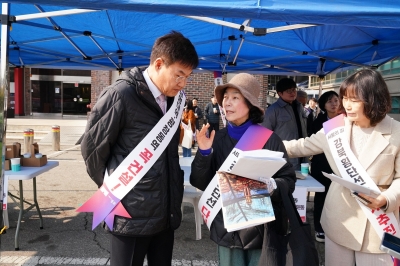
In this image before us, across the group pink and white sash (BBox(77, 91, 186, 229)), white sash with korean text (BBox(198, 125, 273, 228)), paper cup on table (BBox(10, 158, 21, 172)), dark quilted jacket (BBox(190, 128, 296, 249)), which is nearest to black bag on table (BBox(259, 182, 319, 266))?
dark quilted jacket (BBox(190, 128, 296, 249))

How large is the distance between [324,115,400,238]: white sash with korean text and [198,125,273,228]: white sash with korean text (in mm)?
479

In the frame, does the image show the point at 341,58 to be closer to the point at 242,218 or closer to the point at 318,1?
the point at 318,1

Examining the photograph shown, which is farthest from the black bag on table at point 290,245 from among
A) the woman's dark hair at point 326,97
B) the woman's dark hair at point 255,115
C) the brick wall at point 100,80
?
the brick wall at point 100,80

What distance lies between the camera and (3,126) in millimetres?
2166

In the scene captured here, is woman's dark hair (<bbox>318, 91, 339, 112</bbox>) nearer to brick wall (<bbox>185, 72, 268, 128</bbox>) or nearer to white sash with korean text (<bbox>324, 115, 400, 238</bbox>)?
white sash with korean text (<bbox>324, 115, 400, 238</bbox>)

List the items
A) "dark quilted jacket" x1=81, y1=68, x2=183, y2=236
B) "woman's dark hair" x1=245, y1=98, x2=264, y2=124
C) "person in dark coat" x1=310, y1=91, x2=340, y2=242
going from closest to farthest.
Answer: "dark quilted jacket" x1=81, y1=68, x2=183, y2=236 → "woman's dark hair" x1=245, y1=98, x2=264, y2=124 → "person in dark coat" x1=310, y1=91, x2=340, y2=242

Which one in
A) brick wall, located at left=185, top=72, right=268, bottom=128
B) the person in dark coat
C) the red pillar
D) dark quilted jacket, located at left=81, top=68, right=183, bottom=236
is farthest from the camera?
the red pillar

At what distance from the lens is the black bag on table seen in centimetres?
154

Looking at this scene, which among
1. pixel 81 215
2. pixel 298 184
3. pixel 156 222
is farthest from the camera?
pixel 81 215

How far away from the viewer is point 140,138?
1.77 m

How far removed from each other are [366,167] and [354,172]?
8cm

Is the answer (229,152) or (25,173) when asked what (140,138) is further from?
(25,173)

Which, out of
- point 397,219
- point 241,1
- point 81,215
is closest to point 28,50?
point 81,215

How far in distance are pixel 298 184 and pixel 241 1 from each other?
7.49 ft
